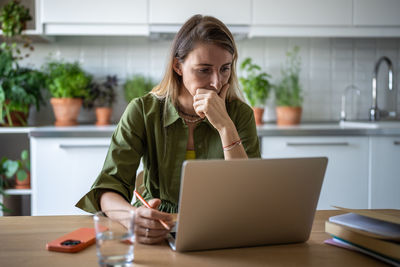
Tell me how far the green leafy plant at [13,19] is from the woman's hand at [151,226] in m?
2.18

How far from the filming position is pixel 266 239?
901 millimetres

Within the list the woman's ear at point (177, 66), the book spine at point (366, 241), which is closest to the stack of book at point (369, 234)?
the book spine at point (366, 241)

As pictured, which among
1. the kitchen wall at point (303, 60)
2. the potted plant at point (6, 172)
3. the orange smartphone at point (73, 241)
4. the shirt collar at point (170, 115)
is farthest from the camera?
the kitchen wall at point (303, 60)

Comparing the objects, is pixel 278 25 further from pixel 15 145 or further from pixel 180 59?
pixel 15 145

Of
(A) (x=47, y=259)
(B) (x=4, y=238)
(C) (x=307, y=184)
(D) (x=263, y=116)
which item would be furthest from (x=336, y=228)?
(D) (x=263, y=116)

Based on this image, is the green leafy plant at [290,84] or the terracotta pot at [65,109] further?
the green leafy plant at [290,84]

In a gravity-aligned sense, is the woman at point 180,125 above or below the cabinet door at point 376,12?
below

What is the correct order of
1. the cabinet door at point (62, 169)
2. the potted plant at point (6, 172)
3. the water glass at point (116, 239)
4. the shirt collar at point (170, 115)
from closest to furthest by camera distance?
the water glass at point (116, 239) < the shirt collar at point (170, 115) < the cabinet door at point (62, 169) < the potted plant at point (6, 172)

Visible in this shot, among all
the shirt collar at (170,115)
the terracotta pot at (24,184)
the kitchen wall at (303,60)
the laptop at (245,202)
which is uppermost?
the kitchen wall at (303,60)

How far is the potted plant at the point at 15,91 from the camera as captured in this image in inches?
105

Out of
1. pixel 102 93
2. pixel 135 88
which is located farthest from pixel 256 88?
pixel 102 93

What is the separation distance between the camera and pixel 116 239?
756mm

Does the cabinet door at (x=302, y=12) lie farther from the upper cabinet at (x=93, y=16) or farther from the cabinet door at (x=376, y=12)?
the upper cabinet at (x=93, y=16)

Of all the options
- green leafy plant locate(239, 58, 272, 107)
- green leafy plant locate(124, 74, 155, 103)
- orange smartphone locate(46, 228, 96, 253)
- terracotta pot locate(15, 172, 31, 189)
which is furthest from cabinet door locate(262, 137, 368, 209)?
orange smartphone locate(46, 228, 96, 253)
